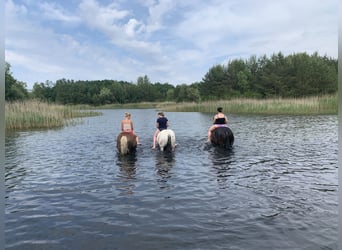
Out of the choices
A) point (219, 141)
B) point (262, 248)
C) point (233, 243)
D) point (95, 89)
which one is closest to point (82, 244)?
point (233, 243)

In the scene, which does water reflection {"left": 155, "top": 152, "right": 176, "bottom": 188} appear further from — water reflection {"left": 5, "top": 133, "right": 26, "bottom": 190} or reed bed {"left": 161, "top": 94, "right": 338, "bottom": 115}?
reed bed {"left": 161, "top": 94, "right": 338, "bottom": 115}

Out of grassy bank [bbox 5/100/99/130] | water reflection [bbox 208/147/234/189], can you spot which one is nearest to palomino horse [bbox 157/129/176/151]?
water reflection [bbox 208/147/234/189]

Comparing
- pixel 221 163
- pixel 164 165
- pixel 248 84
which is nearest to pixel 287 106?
pixel 221 163

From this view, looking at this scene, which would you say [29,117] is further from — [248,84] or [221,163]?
[248,84]

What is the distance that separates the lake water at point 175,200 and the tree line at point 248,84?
92.9ft

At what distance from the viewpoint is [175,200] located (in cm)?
724

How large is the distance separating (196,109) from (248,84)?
88.9 ft

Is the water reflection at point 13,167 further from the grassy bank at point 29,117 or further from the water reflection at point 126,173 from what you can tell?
the grassy bank at point 29,117

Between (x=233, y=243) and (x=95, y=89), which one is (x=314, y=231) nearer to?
(x=233, y=243)

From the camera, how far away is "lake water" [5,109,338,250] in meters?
5.30

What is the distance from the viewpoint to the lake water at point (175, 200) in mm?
5305

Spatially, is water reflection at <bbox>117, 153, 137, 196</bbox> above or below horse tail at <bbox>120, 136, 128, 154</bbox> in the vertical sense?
below

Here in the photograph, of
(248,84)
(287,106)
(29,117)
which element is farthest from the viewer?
(248,84)

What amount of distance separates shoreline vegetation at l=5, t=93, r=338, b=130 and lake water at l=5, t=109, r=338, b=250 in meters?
6.37
